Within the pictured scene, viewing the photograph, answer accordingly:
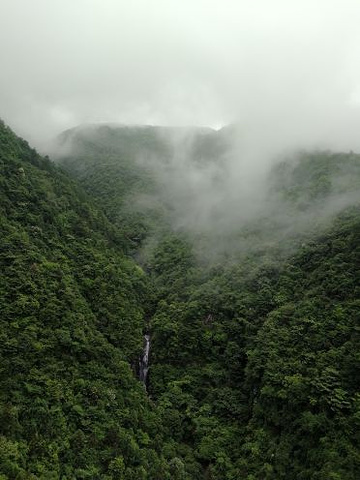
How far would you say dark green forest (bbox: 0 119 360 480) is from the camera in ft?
162

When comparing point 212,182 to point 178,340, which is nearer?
point 178,340

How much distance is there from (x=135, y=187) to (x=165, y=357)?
69.9 metres

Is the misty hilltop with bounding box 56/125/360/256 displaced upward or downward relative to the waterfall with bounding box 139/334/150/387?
upward

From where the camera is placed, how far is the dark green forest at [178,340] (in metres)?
49.5

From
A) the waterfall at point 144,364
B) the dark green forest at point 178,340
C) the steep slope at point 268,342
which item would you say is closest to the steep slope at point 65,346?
the dark green forest at point 178,340

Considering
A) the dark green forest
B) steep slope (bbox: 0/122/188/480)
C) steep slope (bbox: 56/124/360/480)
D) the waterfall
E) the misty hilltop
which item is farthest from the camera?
the misty hilltop

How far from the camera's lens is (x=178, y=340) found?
7450 cm

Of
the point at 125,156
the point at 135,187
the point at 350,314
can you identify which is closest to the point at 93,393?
the point at 350,314

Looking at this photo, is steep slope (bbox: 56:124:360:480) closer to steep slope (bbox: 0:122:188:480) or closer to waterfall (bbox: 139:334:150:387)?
waterfall (bbox: 139:334:150:387)

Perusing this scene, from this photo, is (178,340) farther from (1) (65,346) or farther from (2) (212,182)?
(2) (212,182)

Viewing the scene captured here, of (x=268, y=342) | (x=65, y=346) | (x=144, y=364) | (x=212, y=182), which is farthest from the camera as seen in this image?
(x=212, y=182)

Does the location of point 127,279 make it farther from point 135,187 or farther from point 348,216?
point 135,187

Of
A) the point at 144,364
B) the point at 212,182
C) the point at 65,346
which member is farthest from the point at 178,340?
the point at 212,182

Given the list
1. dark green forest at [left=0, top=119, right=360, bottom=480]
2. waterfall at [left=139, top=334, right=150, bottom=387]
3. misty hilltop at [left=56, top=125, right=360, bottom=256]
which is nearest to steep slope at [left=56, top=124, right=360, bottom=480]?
dark green forest at [left=0, top=119, right=360, bottom=480]
